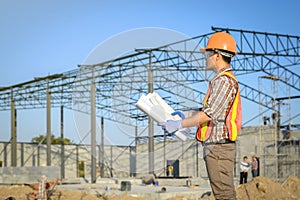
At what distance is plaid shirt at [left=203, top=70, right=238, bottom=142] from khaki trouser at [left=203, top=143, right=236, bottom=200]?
9cm

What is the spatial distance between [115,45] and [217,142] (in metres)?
1.34

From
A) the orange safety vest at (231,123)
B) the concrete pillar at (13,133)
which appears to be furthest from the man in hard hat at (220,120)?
the concrete pillar at (13,133)

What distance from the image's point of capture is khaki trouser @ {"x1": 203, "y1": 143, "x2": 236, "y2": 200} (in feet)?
11.4

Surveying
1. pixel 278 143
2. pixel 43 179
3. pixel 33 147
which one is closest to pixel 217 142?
pixel 43 179

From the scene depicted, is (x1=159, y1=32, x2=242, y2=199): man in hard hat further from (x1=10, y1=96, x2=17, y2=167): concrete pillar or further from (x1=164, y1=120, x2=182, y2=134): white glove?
(x1=10, y1=96, x2=17, y2=167): concrete pillar

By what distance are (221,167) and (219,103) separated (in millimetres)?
484

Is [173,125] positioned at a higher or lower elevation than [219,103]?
lower

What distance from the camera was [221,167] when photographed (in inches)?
137

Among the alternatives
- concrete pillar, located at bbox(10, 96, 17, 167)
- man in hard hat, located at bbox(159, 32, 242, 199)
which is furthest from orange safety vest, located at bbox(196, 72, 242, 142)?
concrete pillar, located at bbox(10, 96, 17, 167)

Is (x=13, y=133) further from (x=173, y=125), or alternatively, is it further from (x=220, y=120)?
(x=220, y=120)

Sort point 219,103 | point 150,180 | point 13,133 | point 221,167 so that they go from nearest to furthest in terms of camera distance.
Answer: point 219,103, point 221,167, point 150,180, point 13,133

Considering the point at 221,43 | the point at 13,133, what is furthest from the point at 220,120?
the point at 13,133

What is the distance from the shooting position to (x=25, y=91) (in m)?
34.1

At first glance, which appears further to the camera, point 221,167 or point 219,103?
point 221,167
